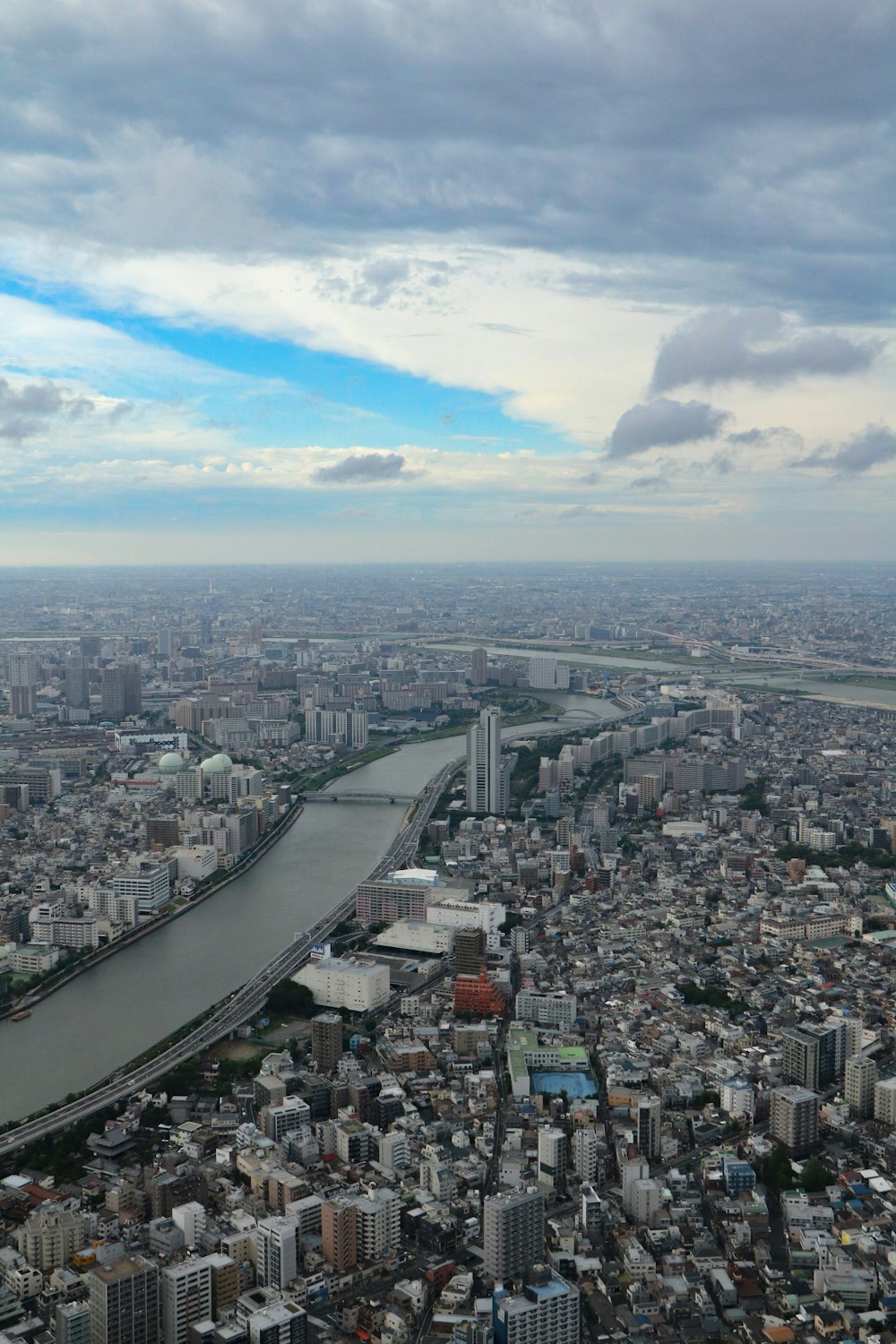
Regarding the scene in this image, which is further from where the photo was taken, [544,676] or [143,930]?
[544,676]

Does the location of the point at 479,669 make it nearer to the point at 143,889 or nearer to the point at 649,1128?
the point at 143,889

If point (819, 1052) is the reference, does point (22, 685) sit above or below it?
above

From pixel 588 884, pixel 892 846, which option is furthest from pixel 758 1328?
pixel 892 846

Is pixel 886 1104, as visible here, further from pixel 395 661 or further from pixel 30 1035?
pixel 395 661

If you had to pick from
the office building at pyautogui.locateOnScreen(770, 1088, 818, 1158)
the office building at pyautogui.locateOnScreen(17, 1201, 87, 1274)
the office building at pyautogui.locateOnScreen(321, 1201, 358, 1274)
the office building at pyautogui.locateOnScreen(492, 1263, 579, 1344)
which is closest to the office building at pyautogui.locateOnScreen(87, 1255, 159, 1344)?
the office building at pyautogui.locateOnScreen(17, 1201, 87, 1274)

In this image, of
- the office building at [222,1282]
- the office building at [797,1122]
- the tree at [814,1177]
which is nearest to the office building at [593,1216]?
the tree at [814,1177]

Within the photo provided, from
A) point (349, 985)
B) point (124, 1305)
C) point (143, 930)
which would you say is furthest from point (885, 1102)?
point (143, 930)

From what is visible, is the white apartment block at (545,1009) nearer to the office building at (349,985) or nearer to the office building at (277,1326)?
the office building at (349,985)
